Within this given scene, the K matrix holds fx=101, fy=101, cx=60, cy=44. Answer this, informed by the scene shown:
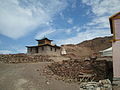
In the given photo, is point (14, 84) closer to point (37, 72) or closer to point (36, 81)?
point (36, 81)

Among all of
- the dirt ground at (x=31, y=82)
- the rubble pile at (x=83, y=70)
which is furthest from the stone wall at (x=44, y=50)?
the dirt ground at (x=31, y=82)

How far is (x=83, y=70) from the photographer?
11641mm

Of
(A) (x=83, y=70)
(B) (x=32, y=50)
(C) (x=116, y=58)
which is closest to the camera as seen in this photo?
(C) (x=116, y=58)

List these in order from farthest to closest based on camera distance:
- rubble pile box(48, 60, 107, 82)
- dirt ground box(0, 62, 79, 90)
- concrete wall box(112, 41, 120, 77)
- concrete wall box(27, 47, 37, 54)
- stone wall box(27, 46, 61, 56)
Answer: concrete wall box(27, 47, 37, 54)
stone wall box(27, 46, 61, 56)
rubble pile box(48, 60, 107, 82)
dirt ground box(0, 62, 79, 90)
concrete wall box(112, 41, 120, 77)

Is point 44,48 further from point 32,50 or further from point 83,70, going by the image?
point 83,70

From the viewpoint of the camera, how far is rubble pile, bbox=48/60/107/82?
1052cm

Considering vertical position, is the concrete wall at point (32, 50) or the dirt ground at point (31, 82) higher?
the concrete wall at point (32, 50)

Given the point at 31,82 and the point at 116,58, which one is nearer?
the point at 116,58

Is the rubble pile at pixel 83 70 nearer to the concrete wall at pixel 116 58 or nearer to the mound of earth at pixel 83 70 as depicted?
the mound of earth at pixel 83 70

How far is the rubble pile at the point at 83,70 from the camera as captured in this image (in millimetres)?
10523

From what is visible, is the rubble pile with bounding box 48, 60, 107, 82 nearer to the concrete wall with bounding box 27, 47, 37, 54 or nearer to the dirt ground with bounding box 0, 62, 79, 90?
the dirt ground with bounding box 0, 62, 79, 90

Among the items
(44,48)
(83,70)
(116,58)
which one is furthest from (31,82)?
(44,48)

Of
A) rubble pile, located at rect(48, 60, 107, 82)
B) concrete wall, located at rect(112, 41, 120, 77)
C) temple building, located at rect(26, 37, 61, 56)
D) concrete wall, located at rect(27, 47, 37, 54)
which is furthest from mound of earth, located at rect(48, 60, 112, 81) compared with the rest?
concrete wall, located at rect(27, 47, 37, 54)

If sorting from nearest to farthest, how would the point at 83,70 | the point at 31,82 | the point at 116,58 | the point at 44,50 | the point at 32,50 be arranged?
the point at 116,58 → the point at 31,82 → the point at 83,70 → the point at 44,50 → the point at 32,50
